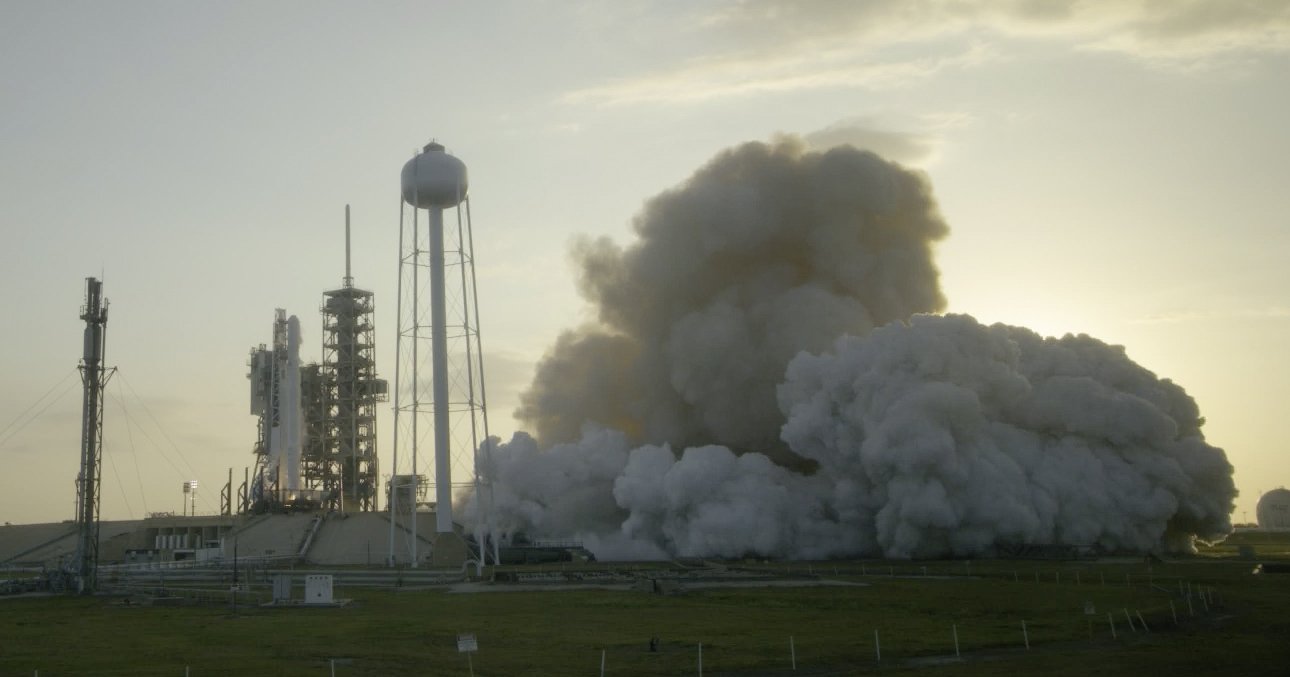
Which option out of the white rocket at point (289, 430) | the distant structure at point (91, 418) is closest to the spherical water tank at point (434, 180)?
the distant structure at point (91, 418)

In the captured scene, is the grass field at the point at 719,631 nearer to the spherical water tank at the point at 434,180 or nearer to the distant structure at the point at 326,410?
the spherical water tank at the point at 434,180

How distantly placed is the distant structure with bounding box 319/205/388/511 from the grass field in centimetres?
5385

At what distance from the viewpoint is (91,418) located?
5916cm

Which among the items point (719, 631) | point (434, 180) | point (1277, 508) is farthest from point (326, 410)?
point (1277, 508)

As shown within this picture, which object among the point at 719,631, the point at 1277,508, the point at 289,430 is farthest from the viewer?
the point at 1277,508

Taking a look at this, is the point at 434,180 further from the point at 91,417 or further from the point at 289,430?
the point at 289,430

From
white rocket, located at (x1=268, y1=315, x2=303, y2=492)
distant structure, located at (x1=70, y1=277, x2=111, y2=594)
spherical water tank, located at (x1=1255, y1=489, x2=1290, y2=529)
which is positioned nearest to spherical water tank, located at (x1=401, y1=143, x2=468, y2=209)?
distant structure, located at (x1=70, y1=277, x2=111, y2=594)

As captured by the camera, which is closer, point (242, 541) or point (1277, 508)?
point (242, 541)

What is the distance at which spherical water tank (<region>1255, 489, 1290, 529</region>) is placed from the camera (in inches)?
5025

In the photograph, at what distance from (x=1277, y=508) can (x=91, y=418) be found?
120 m

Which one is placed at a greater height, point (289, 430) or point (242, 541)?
point (289, 430)

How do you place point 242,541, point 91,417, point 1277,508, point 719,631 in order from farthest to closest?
point 1277,508
point 242,541
point 91,417
point 719,631

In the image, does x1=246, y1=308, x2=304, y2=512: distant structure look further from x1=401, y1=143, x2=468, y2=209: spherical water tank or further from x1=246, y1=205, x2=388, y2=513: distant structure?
x1=401, y1=143, x2=468, y2=209: spherical water tank

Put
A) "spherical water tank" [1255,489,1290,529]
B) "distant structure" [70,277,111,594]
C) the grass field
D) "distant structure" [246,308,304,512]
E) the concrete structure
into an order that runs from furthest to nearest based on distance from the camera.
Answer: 1. "spherical water tank" [1255,489,1290,529]
2. "distant structure" [246,308,304,512]
3. the concrete structure
4. "distant structure" [70,277,111,594]
5. the grass field
